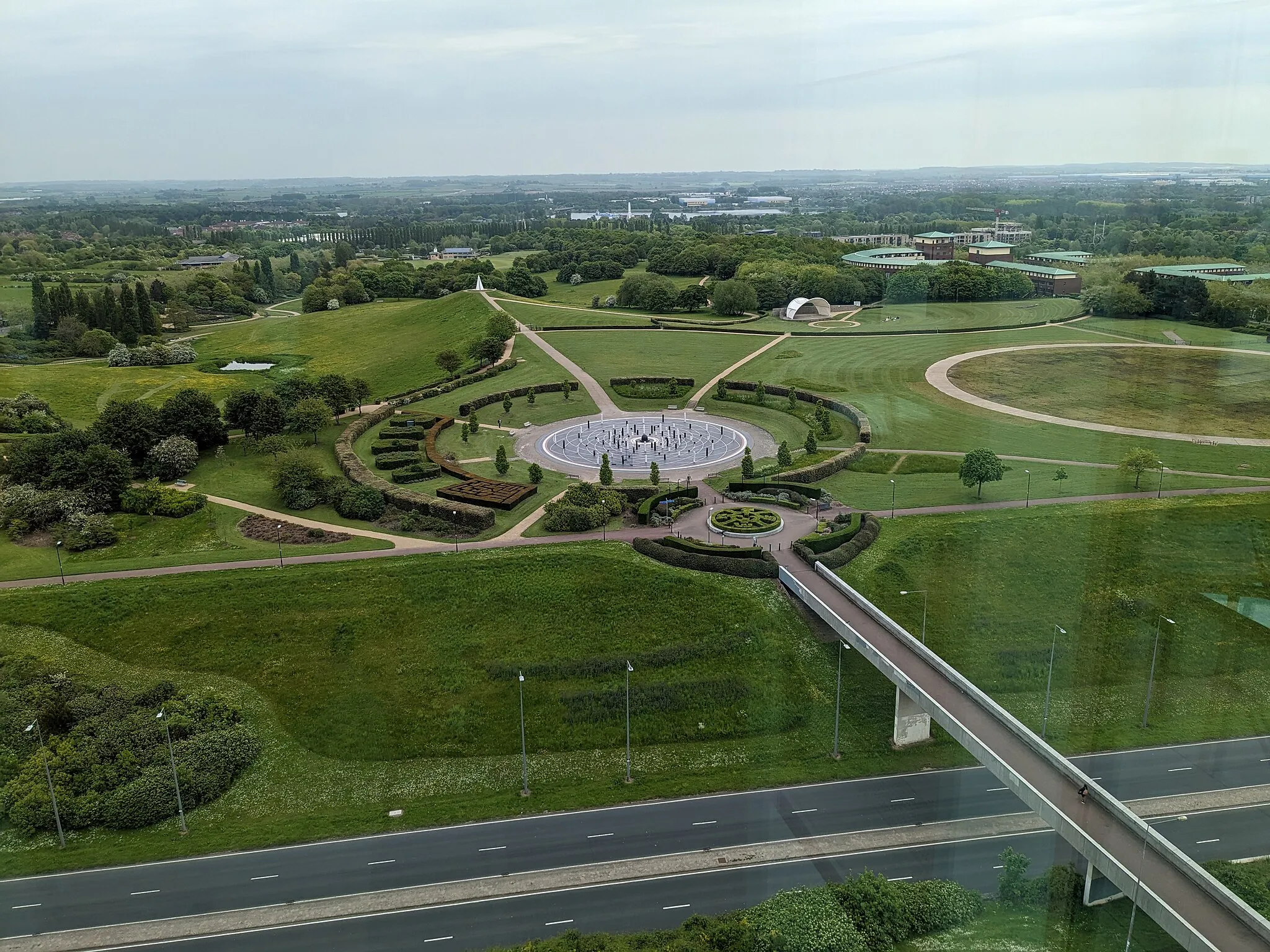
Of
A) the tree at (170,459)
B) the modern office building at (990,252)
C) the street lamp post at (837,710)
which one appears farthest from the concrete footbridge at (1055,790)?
the modern office building at (990,252)

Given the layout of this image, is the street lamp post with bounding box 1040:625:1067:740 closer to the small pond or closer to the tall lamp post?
the tall lamp post

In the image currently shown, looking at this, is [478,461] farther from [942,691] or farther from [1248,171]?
[1248,171]

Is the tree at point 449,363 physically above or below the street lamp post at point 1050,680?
above

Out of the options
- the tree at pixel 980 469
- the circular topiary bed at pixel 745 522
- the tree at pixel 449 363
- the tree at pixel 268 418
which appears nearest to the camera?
the circular topiary bed at pixel 745 522

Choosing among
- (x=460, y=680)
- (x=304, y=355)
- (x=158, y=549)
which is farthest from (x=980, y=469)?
(x=304, y=355)

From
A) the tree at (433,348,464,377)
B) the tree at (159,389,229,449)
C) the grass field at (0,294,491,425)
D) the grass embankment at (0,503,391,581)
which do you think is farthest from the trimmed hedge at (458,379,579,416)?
the grass embankment at (0,503,391,581)

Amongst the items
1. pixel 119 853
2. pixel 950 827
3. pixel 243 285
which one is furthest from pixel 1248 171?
pixel 243 285

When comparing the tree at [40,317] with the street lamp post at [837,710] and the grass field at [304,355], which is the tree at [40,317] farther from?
the street lamp post at [837,710]

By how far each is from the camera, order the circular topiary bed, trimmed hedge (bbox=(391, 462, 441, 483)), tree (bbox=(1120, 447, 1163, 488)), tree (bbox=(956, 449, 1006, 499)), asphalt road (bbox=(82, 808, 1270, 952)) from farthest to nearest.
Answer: trimmed hedge (bbox=(391, 462, 441, 483)) → tree (bbox=(956, 449, 1006, 499)) → tree (bbox=(1120, 447, 1163, 488)) → the circular topiary bed → asphalt road (bbox=(82, 808, 1270, 952))
